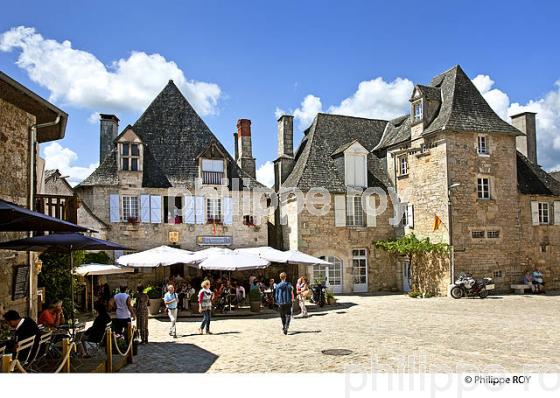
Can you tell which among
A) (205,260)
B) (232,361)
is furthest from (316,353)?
(205,260)

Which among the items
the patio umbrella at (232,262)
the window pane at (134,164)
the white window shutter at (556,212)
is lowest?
the patio umbrella at (232,262)

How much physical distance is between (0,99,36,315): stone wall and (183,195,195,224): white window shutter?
10.8m

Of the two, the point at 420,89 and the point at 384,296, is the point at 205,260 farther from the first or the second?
the point at 420,89

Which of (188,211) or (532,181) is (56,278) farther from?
(532,181)

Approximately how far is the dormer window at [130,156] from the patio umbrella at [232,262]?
6.97 metres

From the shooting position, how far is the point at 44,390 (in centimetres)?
688

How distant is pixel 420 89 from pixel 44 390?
19.1 m

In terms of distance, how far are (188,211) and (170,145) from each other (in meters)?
2.97

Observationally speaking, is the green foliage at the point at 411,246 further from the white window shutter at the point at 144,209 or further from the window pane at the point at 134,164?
the window pane at the point at 134,164

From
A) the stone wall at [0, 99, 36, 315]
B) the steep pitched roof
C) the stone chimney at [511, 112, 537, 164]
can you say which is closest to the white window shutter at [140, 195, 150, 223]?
the stone wall at [0, 99, 36, 315]

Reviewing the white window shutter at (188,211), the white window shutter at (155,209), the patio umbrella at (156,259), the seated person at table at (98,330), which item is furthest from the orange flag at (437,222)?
the seated person at table at (98,330)

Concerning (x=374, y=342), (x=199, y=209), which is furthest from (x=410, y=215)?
(x=374, y=342)

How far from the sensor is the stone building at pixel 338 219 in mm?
21844

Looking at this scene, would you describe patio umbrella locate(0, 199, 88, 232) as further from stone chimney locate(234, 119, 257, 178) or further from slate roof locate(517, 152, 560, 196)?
slate roof locate(517, 152, 560, 196)
